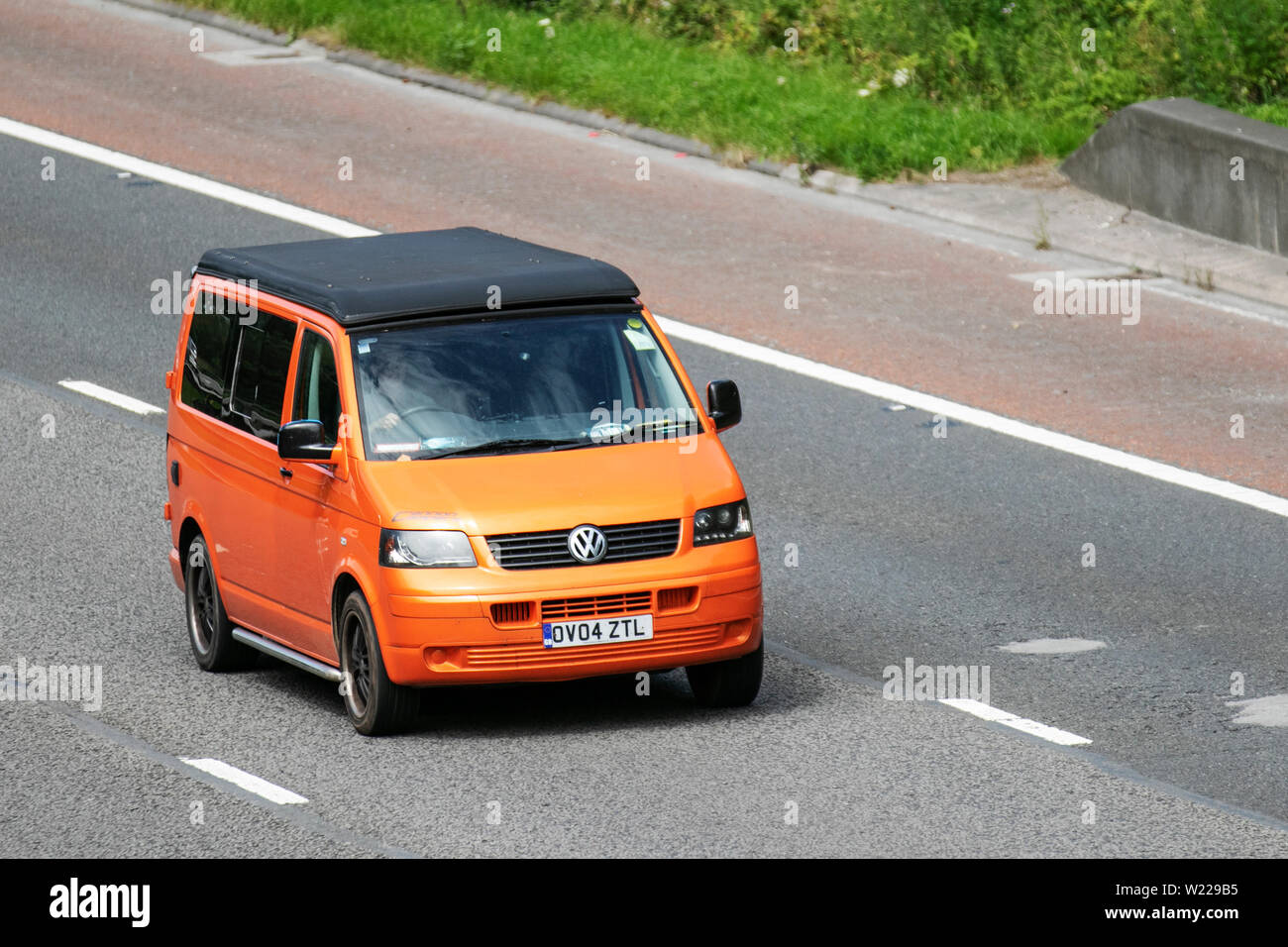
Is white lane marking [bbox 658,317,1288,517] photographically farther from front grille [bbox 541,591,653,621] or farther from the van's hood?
Answer: front grille [bbox 541,591,653,621]

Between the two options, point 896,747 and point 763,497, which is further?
point 763,497

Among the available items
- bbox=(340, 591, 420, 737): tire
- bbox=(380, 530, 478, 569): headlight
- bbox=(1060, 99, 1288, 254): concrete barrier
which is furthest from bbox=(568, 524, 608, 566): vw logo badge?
bbox=(1060, 99, 1288, 254): concrete barrier

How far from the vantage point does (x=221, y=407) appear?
11930 mm

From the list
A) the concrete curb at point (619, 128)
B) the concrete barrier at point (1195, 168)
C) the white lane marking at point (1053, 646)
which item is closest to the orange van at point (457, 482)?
the white lane marking at point (1053, 646)

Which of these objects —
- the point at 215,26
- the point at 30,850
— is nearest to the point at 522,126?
the point at 215,26

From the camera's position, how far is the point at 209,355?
39.9ft

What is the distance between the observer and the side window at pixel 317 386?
11.0 metres

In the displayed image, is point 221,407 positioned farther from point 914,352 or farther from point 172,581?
point 914,352

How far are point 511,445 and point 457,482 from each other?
14.9 inches

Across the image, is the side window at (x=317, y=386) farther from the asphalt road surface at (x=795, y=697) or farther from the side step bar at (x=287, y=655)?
the asphalt road surface at (x=795, y=697)

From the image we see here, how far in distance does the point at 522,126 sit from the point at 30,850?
15.1m

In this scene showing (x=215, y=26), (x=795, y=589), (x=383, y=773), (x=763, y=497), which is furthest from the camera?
(x=215, y=26)

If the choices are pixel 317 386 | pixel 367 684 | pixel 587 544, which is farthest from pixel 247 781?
pixel 317 386

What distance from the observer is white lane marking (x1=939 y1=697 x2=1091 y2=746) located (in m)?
10.6
